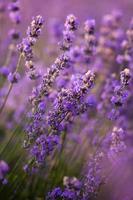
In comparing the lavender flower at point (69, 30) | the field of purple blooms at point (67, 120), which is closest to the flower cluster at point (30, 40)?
the field of purple blooms at point (67, 120)

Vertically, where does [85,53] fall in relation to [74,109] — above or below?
above

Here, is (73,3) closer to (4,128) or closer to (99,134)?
(4,128)

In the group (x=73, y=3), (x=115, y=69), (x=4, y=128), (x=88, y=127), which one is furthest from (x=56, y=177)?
(x=73, y=3)

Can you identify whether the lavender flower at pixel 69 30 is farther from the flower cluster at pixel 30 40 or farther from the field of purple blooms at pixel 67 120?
the flower cluster at pixel 30 40

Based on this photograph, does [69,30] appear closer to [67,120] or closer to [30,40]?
[30,40]

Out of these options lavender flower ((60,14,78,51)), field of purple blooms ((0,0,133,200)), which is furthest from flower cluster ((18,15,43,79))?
lavender flower ((60,14,78,51))

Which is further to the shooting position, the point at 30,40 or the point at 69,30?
the point at 69,30

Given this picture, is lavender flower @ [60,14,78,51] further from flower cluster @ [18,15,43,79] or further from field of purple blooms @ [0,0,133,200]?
flower cluster @ [18,15,43,79]


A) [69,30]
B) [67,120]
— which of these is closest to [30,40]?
[69,30]
